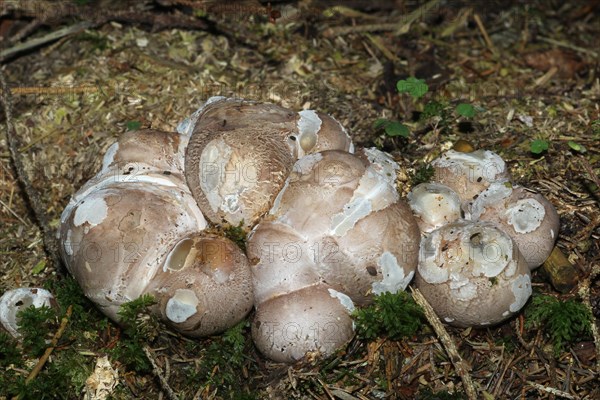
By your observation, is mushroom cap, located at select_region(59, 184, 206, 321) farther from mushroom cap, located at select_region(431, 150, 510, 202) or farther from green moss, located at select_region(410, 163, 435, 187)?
mushroom cap, located at select_region(431, 150, 510, 202)

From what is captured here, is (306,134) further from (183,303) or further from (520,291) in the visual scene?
(520,291)

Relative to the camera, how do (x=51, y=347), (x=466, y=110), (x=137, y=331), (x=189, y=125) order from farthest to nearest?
(x=466, y=110)
(x=189, y=125)
(x=51, y=347)
(x=137, y=331)

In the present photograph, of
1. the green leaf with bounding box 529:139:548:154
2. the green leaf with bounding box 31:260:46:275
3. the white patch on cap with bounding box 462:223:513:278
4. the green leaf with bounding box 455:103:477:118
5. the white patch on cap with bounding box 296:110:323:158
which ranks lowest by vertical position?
the green leaf with bounding box 31:260:46:275

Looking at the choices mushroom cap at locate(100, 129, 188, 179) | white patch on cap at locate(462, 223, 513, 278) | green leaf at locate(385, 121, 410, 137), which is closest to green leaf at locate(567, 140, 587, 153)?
green leaf at locate(385, 121, 410, 137)

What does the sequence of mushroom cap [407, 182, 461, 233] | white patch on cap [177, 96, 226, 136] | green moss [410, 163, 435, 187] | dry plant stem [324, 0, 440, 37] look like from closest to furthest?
1. mushroom cap [407, 182, 461, 233]
2. green moss [410, 163, 435, 187]
3. white patch on cap [177, 96, 226, 136]
4. dry plant stem [324, 0, 440, 37]

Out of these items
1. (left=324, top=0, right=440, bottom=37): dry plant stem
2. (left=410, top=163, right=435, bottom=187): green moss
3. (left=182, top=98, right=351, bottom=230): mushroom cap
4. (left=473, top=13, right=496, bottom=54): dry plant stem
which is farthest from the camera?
(left=473, top=13, right=496, bottom=54): dry plant stem

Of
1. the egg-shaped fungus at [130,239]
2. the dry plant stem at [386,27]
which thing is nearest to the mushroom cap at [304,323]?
the egg-shaped fungus at [130,239]

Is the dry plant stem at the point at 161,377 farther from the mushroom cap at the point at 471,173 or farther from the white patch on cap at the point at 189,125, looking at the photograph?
the mushroom cap at the point at 471,173

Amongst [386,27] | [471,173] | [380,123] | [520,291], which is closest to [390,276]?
[520,291]
